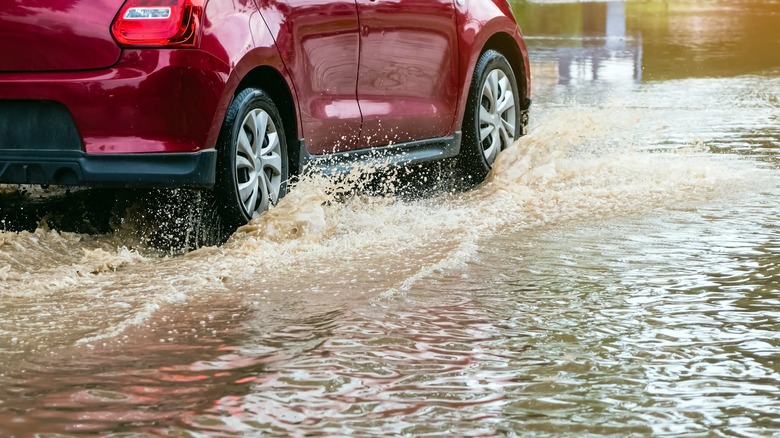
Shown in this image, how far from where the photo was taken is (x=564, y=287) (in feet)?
18.2

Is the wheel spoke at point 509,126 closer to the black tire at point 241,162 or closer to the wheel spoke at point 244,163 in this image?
the black tire at point 241,162

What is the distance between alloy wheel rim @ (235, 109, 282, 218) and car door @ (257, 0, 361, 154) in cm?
25

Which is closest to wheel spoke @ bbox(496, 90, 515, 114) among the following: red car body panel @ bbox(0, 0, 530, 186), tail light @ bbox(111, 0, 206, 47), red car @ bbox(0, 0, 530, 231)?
red car body panel @ bbox(0, 0, 530, 186)

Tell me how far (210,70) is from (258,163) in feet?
1.96

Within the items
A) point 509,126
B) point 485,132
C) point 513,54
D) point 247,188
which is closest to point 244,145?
point 247,188

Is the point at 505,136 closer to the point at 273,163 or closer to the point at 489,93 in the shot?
the point at 489,93

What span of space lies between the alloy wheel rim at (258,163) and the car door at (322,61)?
25 cm

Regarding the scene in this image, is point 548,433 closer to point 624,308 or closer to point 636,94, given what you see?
point 624,308

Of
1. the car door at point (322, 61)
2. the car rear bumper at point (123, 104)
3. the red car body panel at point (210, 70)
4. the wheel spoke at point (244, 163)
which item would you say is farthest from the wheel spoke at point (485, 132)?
the car rear bumper at point (123, 104)

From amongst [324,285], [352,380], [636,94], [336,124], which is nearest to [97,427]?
[352,380]

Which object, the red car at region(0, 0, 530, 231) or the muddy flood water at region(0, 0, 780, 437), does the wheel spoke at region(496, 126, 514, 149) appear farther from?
the red car at region(0, 0, 530, 231)

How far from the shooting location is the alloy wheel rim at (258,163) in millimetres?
6410

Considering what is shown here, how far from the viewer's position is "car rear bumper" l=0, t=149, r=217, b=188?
6.02 metres

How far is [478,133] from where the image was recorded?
865cm
